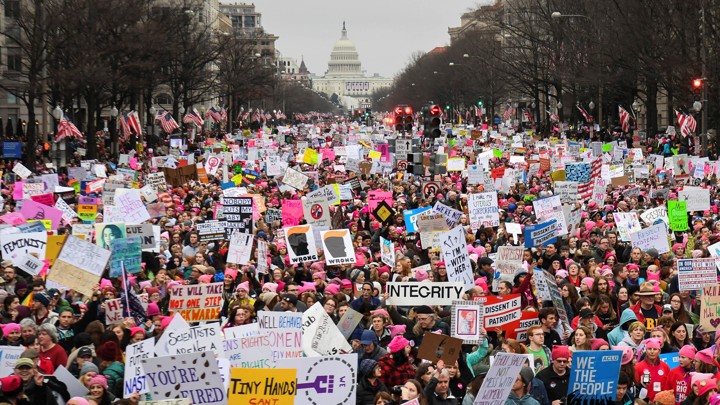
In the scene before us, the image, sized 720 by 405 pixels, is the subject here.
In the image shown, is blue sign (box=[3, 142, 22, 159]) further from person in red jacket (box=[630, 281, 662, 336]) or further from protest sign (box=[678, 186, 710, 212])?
person in red jacket (box=[630, 281, 662, 336])

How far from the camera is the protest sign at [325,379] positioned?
36.5 feet

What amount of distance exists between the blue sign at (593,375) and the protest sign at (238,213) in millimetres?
12954

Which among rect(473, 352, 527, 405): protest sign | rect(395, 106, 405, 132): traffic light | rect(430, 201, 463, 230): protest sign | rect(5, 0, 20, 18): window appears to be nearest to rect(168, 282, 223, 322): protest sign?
rect(473, 352, 527, 405): protest sign

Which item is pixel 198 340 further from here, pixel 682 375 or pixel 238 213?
pixel 238 213

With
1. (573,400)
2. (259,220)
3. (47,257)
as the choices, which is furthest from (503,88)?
(573,400)

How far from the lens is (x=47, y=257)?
64.0ft

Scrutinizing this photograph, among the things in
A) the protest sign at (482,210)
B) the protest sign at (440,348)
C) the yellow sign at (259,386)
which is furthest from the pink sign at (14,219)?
the yellow sign at (259,386)

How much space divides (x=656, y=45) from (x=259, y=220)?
33.0 metres

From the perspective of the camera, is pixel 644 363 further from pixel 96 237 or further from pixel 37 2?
pixel 37 2

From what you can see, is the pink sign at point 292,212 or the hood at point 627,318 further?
the pink sign at point 292,212

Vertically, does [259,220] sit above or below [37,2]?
below

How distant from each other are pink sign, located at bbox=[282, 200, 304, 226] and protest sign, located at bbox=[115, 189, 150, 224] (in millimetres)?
2478

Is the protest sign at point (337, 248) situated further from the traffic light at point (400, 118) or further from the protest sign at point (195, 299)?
the traffic light at point (400, 118)

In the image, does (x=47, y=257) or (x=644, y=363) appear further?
(x=47, y=257)
